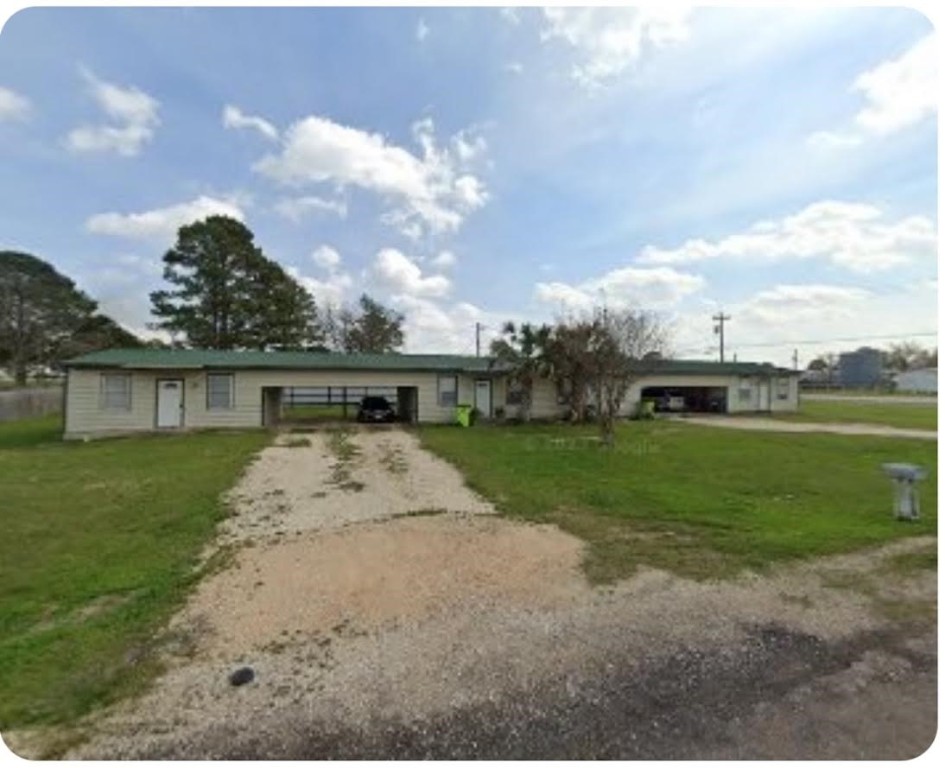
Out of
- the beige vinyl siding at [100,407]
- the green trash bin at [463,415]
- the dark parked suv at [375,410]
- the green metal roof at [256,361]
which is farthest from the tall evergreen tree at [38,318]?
the green trash bin at [463,415]

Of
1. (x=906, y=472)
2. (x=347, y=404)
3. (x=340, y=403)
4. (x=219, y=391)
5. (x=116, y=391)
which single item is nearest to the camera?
(x=906, y=472)

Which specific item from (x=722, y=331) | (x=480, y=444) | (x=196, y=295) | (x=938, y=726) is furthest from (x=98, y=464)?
(x=722, y=331)

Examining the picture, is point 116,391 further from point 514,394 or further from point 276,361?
point 514,394

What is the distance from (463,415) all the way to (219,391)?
9.27 metres

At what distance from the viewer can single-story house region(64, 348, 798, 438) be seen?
2253 cm

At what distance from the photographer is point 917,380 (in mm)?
80125

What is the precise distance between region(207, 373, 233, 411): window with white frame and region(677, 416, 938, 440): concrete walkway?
62.2 ft

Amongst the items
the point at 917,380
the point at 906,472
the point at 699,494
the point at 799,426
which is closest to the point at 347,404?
the point at 799,426

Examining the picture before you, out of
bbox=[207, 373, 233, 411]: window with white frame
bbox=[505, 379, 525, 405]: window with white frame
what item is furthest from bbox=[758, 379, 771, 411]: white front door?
bbox=[207, 373, 233, 411]: window with white frame

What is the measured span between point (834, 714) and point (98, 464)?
15793mm

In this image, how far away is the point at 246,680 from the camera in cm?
432

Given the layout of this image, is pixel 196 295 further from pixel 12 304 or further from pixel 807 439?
pixel 807 439

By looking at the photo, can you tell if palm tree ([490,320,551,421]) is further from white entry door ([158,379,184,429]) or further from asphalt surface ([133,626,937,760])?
asphalt surface ([133,626,937,760])

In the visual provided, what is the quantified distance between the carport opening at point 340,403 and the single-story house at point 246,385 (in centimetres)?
17
